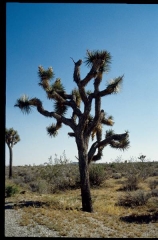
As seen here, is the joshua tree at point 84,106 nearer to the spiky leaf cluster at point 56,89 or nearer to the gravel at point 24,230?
the spiky leaf cluster at point 56,89

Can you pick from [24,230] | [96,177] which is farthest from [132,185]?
[24,230]

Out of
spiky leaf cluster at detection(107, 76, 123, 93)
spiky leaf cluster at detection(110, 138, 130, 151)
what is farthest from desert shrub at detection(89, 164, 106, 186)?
spiky leaf cluster at detection(107, 76, 123, 93)

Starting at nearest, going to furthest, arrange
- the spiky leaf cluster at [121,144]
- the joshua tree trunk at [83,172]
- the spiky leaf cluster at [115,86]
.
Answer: the joshua tree trunk at [83,172]
the spiky leaf cluster at [115,86]
the spiky leaf cluster at [121,144]

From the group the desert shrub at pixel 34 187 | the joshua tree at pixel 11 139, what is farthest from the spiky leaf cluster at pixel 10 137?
the desert shrub at pixel 34 187

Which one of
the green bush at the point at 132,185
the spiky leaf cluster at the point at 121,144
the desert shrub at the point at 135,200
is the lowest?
the desert shrub at the point at 135,200

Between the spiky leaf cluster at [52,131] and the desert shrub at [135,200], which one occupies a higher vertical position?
the spiky leaf cluster at [52,131]

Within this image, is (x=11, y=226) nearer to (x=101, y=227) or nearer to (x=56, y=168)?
(x=101, y=227)

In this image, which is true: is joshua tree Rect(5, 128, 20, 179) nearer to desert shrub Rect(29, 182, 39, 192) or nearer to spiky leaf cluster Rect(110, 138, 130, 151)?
desert shrub Rect(29, 182, 39, 192)

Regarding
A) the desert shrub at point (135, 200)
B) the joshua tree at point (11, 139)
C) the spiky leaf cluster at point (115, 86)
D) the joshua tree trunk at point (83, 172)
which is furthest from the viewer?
the joshua tree at point (11, 139)

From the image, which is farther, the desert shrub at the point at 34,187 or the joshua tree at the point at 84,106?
the desert shrub at the point at 34,187

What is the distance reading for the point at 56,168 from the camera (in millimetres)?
21422

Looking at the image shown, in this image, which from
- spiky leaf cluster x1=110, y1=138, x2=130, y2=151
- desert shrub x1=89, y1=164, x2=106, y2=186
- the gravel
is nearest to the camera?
the gravel

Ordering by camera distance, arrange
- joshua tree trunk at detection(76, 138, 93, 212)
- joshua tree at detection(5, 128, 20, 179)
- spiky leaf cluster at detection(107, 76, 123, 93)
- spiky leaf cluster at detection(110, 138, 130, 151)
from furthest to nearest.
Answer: joshua tree at detection(5, 128, 20, 179) < spiky leaf cluster at detection(110, 138, 130, 151) < spiky leaf cluster at detection(107, 76, 123, 93) < joshua tree trunk at detection(76, 138, 93, 212)
